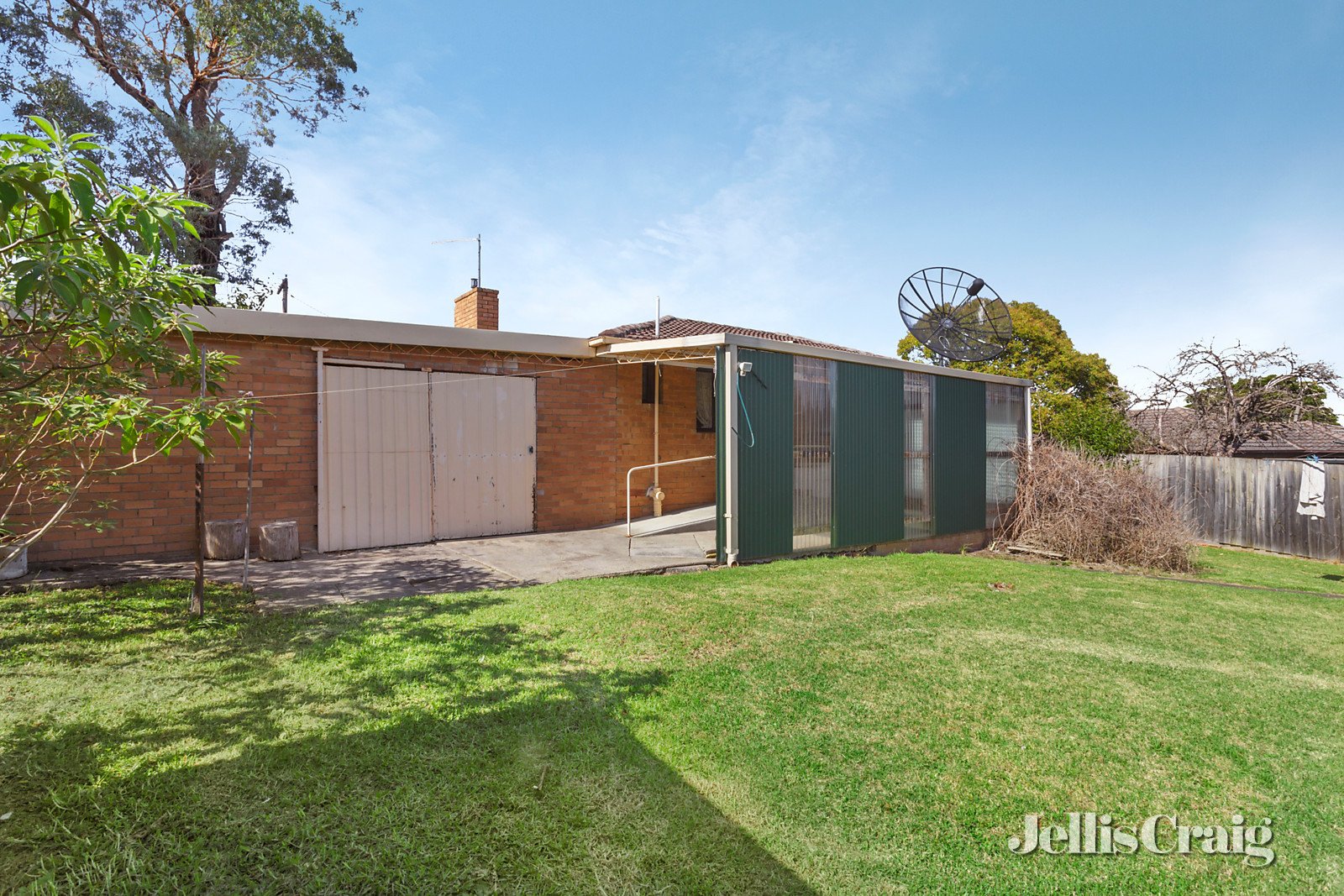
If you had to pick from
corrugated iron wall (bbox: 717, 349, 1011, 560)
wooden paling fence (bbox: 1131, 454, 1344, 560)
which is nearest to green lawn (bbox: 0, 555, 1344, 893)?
corrugated iron wall (bbox: 717, 349, 1011, 560)

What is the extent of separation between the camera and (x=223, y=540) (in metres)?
6.81

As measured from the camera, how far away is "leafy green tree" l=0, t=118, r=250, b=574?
1970mm

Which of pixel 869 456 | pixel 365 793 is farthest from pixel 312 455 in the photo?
pixel 869 456

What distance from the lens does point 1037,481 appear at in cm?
1080

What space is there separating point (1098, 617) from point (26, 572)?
10.1 metres

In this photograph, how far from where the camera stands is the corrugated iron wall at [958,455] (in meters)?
10.3

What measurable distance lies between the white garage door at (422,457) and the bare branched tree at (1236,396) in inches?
578

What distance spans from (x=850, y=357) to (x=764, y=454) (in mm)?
2162

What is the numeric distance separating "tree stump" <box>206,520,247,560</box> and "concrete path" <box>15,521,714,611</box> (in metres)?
Result: 0.10

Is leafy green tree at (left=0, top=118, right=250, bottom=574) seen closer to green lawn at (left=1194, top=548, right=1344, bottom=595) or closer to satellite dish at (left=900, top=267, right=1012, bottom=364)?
satellite dish at (left=900, top=267, right=1012, bottom=364)

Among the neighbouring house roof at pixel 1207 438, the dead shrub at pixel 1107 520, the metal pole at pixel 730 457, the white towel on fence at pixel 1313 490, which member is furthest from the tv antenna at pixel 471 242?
the white towel on fence at pixel 1313 490

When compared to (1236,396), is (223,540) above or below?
below

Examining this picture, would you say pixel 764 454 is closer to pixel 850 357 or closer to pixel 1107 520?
pixel 850 357
